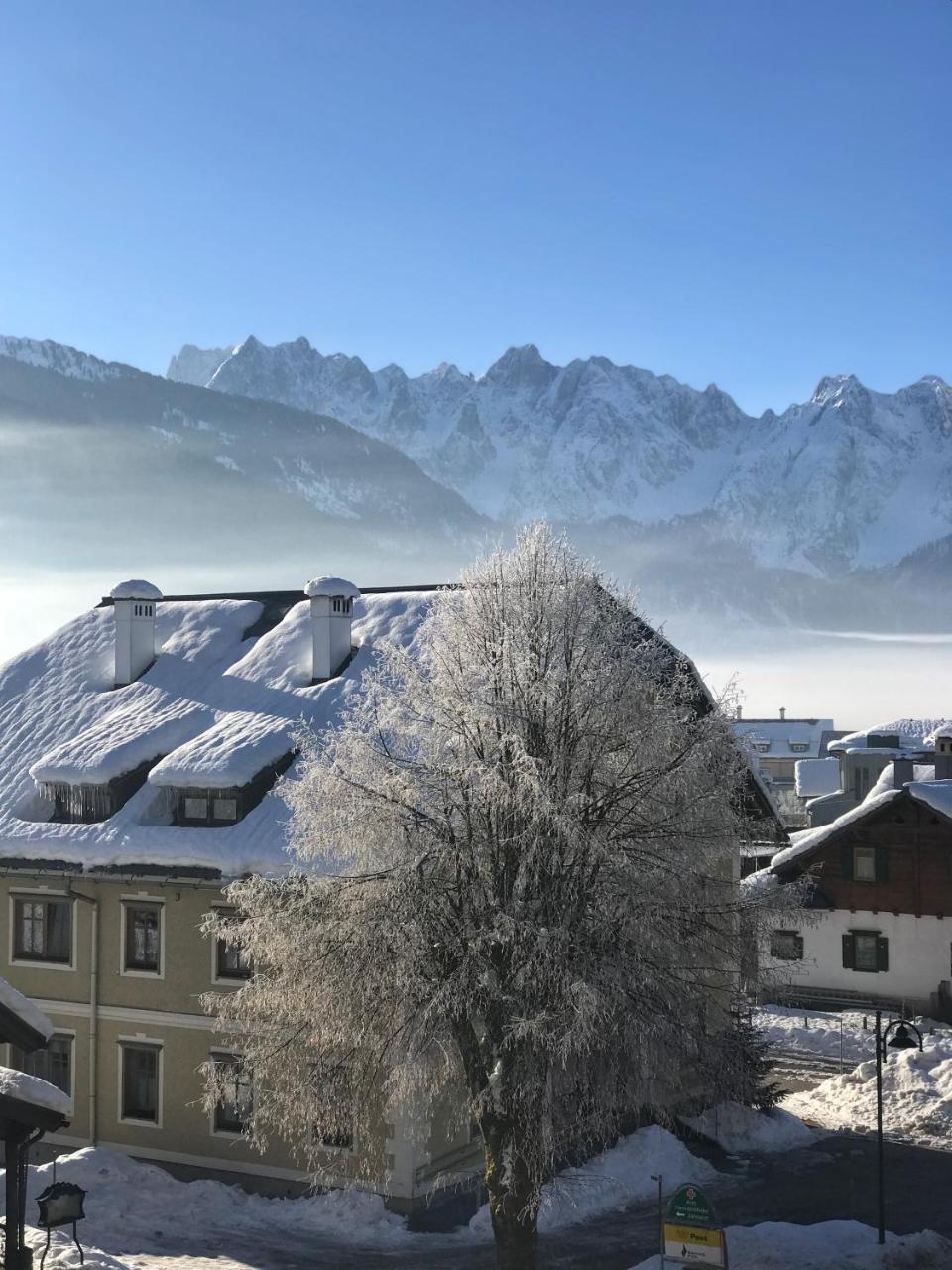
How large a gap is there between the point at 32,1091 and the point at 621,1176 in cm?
1333

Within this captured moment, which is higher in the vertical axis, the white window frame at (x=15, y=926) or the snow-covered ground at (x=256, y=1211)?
the white window frame at (x=15, y=926)

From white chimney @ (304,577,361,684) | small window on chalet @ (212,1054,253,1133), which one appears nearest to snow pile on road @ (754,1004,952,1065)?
white chimney @ (304,577,361,684)

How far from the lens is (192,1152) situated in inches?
1006

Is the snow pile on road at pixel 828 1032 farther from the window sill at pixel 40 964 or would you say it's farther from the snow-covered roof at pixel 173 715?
the window sill at pixel 40 964

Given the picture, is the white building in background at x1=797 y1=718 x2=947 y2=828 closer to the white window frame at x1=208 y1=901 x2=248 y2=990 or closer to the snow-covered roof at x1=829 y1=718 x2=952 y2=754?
the snow-covered roof at x1=829 y1=718 x2=952 y2=754

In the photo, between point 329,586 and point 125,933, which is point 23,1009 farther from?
point 329,586

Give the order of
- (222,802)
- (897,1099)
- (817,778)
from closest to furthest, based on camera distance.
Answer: (222,802), (897,1099), (817,778)

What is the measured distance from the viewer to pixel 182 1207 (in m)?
23.4

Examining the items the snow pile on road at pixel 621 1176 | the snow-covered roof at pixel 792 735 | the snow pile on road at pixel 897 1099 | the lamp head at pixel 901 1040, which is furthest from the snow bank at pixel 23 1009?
the snow-covered roof at pixel 792 735

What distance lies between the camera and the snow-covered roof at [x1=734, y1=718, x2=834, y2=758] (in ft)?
417

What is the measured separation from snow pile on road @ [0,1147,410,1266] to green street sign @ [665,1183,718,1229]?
6.71 m

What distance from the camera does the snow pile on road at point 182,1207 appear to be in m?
22.1

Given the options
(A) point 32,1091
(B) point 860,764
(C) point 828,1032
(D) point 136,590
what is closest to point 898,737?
(B) point 860,764

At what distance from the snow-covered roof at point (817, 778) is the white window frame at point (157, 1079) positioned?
69657 millimetres
